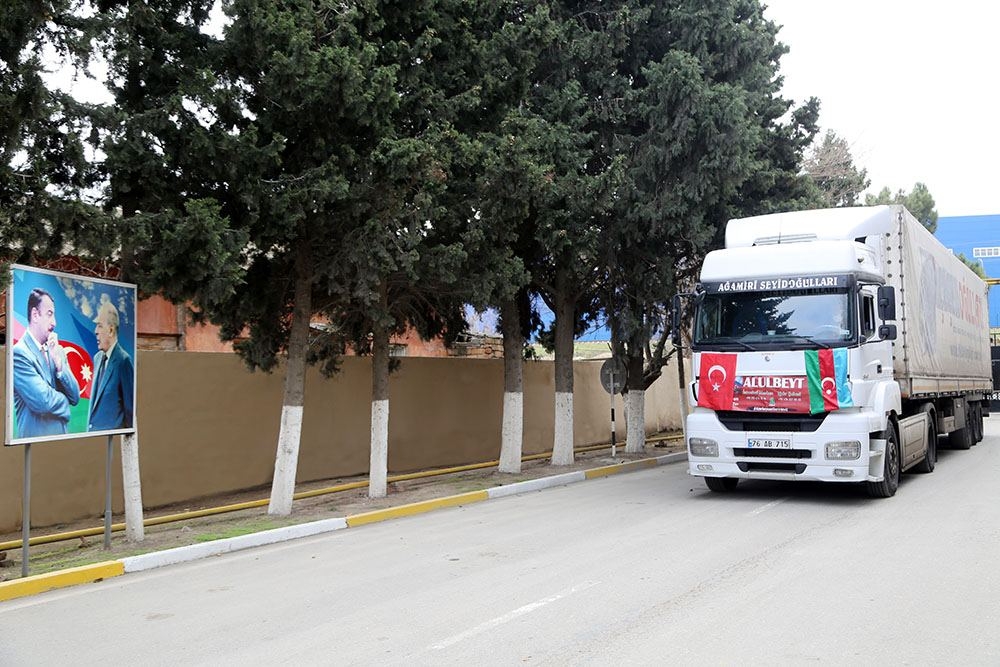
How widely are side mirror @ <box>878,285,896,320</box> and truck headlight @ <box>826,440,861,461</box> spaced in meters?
1.66

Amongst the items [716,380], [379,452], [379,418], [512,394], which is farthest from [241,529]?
[512,394]

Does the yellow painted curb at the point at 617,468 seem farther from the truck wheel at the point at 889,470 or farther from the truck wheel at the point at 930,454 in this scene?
the truck wheel at the point at 889,470

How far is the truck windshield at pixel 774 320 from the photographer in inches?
443

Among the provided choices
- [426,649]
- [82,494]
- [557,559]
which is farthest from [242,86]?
[426,649]

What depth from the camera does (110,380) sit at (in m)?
9.59

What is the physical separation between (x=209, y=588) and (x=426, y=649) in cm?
305

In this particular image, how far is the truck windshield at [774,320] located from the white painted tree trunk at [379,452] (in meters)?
4.96

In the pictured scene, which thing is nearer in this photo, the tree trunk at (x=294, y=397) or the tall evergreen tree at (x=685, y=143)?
the tree trunk at (x=294, y=397)

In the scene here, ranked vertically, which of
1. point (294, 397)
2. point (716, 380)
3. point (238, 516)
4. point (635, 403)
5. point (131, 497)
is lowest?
point (238, 516)

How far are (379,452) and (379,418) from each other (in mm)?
530

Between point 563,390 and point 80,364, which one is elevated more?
point 80,364

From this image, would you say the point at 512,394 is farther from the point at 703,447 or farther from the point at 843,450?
the point at 843,450

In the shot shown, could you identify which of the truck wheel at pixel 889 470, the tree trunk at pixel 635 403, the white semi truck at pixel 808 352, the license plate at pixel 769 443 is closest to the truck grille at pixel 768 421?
the white semi truck at pixel 808 352

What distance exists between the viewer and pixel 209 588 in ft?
25.2
